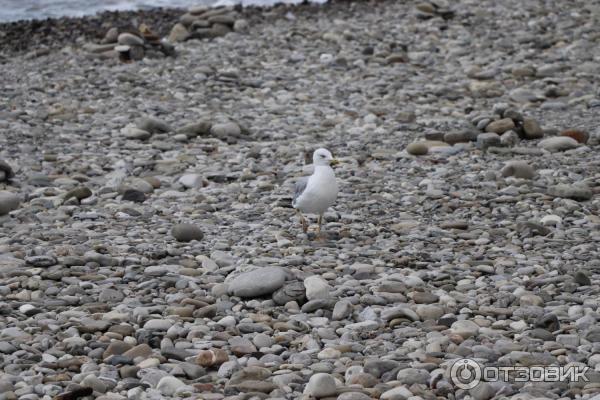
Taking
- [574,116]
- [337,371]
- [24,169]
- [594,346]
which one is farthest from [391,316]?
[574,116]

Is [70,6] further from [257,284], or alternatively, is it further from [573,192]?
[257,284]

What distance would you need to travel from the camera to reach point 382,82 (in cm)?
1321

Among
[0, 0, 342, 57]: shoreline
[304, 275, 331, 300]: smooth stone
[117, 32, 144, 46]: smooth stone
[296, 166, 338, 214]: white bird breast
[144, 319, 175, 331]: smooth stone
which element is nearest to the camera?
→ [144, 319, 175, 331]: smooth stone

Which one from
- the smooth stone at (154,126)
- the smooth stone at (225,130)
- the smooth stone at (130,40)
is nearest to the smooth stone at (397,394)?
the smooth stone at (225,130)

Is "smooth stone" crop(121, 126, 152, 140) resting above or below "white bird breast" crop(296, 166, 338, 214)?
below

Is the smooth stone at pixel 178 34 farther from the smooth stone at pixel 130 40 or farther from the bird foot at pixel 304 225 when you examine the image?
the bird foot at pixel 304 225

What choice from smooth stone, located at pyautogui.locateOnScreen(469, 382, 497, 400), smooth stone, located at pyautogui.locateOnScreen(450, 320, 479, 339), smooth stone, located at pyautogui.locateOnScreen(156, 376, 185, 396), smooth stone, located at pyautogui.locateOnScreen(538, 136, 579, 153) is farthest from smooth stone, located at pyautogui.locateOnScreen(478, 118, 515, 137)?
smooth stone, located at pyautogui.locateOnScreen(156, 376, 185, 396)

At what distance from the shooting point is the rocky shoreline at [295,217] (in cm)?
536

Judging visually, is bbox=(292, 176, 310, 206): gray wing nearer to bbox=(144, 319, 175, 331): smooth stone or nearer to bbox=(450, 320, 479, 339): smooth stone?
bbox=(144, 319, 175, 331): smooth stone

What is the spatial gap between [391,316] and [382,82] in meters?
7.62

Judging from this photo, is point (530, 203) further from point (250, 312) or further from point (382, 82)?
point (382, 82)

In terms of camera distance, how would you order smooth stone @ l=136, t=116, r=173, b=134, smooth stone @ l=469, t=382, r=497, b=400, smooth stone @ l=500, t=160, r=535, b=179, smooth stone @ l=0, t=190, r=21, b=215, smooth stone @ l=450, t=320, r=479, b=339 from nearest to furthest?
smooth stone @ l=469, t=382, r=497, b=400, smooth stone @ l=450, t=320, r=479, b=339, smooth stone @ l=0, t=190, r=21, b=215, smooth stone @ l=500, t=160, r=535, b=179, smooth stone @ l=136, t=116, r=173, b=134
